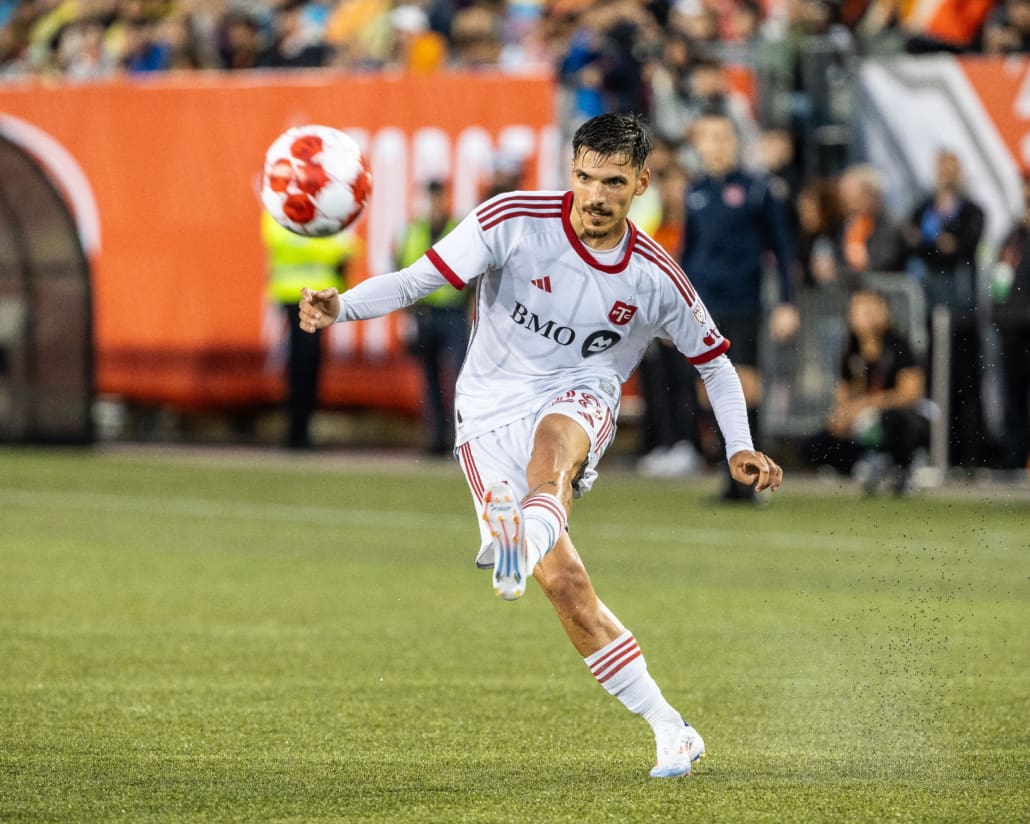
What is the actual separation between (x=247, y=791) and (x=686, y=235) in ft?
34.2

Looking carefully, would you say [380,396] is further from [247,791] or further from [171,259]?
[247,791]

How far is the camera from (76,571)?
1224 centimetres

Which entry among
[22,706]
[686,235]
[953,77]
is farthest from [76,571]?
[953,77]

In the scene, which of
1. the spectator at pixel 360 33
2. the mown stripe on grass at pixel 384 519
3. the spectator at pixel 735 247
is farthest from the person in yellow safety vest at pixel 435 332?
Result: the spectator at pixel 735 247

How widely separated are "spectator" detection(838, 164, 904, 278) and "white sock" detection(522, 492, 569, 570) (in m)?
10.9

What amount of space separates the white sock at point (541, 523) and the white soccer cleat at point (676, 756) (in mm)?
731

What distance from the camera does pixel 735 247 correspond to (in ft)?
52.5

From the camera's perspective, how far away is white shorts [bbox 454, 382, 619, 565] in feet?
22.8

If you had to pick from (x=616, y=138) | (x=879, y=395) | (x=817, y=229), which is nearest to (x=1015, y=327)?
(x=879, y=395)

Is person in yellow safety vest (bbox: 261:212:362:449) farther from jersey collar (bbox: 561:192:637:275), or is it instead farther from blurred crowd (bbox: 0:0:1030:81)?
jersey collar (bbox: 561:192:637:275)

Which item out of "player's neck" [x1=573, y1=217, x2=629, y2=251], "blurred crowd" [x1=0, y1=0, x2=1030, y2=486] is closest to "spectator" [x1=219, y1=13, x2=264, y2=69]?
"blurred crowd" [x1=0, y1=0, x2=1030, y2=486]

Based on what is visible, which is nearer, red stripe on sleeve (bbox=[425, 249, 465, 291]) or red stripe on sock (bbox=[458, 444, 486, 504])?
red stripe on sleeve (bbox=[425, 249, 465, 291])

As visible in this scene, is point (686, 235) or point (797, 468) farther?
point (797, 468)

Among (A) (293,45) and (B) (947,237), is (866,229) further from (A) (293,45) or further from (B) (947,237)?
(A) (293,45)
